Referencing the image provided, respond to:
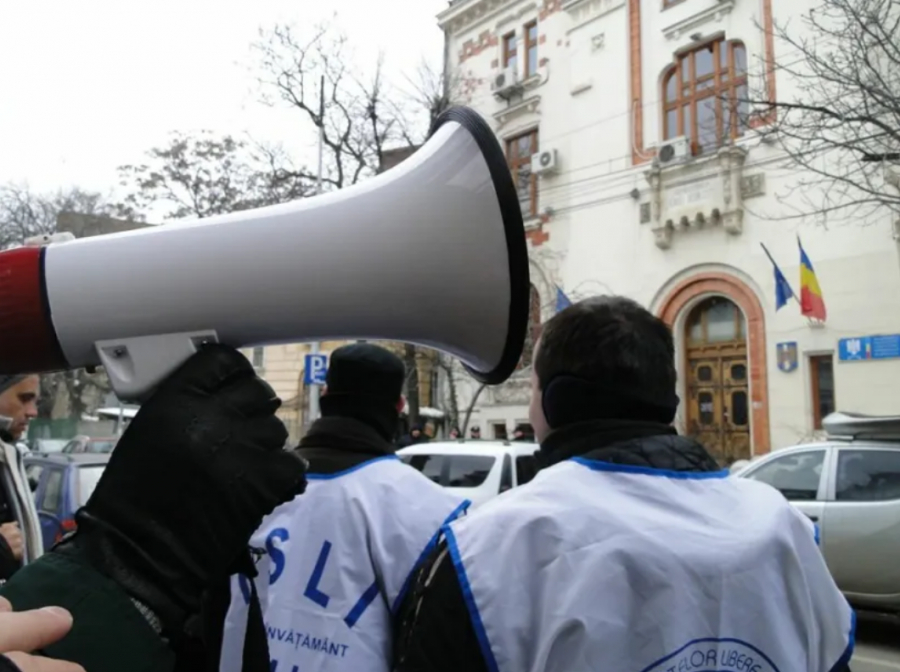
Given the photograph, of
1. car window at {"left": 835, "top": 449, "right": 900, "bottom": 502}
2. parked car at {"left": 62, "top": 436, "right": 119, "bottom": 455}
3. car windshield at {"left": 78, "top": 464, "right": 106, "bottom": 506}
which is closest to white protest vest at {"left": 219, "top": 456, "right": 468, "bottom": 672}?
car windshield at {"left": 78, "top": 464, "right": 106, "bottom": 506}

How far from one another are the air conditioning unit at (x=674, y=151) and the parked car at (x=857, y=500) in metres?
9.61

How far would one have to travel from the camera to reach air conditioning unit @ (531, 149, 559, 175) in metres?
18.1

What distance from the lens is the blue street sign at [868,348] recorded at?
1244 centimetres

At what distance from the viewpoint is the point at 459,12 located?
21391mm

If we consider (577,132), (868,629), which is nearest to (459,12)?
(577,132)

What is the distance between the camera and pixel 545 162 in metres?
18.2

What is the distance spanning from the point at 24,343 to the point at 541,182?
719 inches

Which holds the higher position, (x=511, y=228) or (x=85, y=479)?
(x=511, y=228)

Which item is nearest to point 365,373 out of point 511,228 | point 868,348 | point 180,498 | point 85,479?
point 511,228

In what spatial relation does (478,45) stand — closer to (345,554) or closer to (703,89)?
(703,89)

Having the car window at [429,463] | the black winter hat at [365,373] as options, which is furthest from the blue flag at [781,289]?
the black winter hat at [365,373]

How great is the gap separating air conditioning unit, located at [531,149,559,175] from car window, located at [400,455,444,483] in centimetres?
1107

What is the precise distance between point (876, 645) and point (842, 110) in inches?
239

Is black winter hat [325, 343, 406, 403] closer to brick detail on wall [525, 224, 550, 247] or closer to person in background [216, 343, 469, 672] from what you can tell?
person in background [216, 343, 469, 672]
